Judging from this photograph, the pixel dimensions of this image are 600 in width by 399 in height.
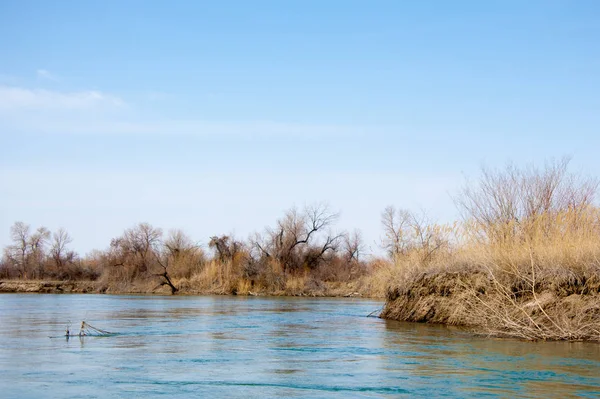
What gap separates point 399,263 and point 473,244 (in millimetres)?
4140

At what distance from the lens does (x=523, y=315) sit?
67.7 ft

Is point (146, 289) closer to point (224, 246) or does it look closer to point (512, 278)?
point (224, 246)

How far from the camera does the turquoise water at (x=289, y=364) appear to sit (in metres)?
11.8

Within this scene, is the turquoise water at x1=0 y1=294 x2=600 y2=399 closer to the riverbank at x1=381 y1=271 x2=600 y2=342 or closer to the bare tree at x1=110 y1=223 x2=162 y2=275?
the riverbank at x1=381 y1=271 x2=600 y2=342

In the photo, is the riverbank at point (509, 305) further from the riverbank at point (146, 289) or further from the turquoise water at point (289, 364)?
the riverbank at point (146, 289)

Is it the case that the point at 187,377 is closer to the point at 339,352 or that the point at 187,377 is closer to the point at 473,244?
the point at 339,352

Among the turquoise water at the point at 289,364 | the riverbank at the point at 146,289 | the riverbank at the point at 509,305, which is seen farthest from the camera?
the riverbank at the point at 146,289

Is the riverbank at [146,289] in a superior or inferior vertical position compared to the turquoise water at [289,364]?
superior

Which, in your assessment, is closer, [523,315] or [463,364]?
[463,364]

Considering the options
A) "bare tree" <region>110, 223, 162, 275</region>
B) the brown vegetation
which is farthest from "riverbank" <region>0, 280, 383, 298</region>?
the brown vegetation

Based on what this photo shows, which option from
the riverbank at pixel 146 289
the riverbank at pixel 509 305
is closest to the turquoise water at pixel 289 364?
the riverbank at pixel 509 305

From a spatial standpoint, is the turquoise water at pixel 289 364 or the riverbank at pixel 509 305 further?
the riverbank at pixel 509 305

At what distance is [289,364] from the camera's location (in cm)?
1503

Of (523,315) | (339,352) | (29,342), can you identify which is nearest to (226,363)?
(339,352)
